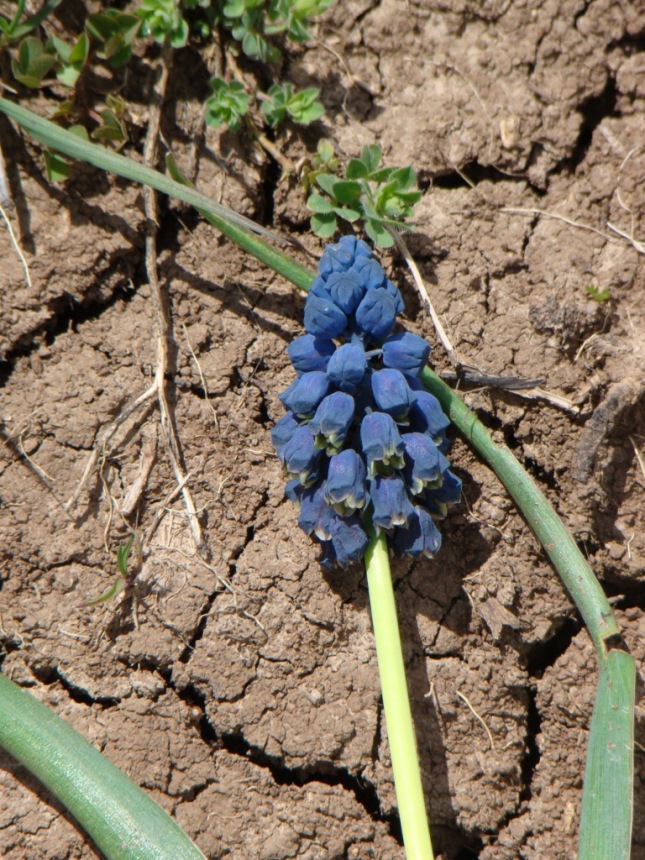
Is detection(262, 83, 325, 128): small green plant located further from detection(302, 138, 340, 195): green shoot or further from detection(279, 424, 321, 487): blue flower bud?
detection(279, 424, 321, 487): blue flower bud

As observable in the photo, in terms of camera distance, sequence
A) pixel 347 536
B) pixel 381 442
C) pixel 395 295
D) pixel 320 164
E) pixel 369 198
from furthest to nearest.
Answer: pixel 320 164 < pixel 369 198 < pixel 395 295 < pixel 347 536 < pixel 381 442

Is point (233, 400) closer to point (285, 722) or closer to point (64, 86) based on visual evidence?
point (285, 722)

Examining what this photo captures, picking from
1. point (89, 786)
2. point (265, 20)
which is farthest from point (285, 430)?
point (265, 20)

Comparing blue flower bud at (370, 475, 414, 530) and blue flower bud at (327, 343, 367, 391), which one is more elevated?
blue flower bud at (327, 343, 367, 391)

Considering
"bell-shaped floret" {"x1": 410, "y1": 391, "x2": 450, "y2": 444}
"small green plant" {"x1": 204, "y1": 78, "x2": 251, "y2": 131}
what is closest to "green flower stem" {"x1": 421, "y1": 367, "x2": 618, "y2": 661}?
"bell-shaped floret" {"x1": 410, "y1": 391, "x2": 450, "y2": 444}

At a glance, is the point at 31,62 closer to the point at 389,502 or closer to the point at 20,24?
the point at 20,24

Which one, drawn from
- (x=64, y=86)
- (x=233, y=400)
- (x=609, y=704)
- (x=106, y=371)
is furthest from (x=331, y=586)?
(x=64, y=86)

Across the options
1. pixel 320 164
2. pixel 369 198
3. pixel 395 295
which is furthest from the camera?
pixel 320 164
